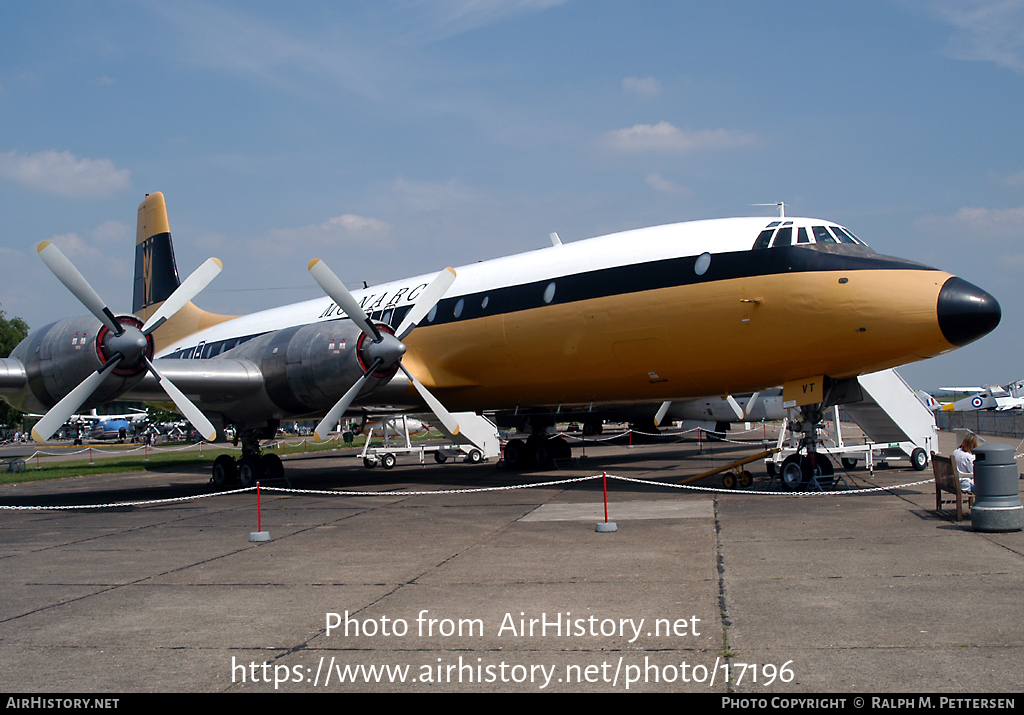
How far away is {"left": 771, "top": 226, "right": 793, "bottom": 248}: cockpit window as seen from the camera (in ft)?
39.4

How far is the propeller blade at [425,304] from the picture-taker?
1491 cm

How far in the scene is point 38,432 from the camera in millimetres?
12172

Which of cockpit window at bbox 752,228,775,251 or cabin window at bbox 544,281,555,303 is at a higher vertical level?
cockpit window at bbox 752,228,775,251

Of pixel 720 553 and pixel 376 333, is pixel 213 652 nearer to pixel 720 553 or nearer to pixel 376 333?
pixel 720 553

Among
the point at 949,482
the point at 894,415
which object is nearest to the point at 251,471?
the point at 949,482

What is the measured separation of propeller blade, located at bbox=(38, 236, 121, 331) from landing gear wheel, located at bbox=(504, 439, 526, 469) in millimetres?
10722

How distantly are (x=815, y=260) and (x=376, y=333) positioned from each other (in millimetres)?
7690

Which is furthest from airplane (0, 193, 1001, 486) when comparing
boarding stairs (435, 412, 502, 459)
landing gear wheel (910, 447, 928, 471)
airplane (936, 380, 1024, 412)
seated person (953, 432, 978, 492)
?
airplane (936, 380, 1024, 412)

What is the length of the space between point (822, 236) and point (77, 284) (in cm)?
1224

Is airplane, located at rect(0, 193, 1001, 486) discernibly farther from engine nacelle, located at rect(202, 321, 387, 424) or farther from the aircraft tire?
the aircraft tire

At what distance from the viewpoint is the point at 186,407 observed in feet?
44.7

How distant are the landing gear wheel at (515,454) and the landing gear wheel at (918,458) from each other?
927 cm

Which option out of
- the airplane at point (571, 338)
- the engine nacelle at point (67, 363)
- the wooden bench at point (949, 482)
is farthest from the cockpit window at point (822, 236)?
the engine nacelle at point (67, 363)

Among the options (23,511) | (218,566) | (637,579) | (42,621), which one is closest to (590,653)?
(637,579)
